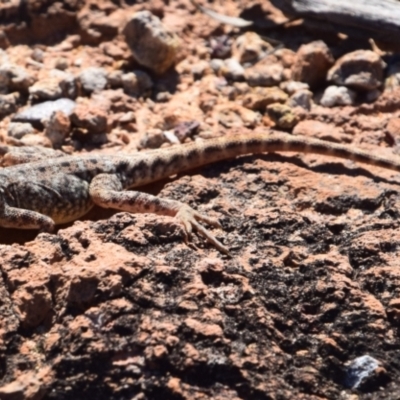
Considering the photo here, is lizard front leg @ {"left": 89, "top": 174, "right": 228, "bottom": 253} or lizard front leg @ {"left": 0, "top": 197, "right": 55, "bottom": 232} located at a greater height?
lizard front leg @ {"left": 89, "top": 174, "right": 228, "bottom": 253}

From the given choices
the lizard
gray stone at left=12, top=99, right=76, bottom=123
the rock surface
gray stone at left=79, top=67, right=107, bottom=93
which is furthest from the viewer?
gray stone at left=79, top=67, right=107, bottom=93

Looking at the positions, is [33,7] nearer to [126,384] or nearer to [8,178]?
[8,178]

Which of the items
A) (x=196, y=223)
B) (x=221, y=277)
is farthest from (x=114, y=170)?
(x=221, y=277)

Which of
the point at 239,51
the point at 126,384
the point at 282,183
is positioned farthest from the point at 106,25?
the point at 126,384

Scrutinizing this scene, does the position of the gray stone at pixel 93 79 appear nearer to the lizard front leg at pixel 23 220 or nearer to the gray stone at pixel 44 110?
the gray stone at pixel 44 110

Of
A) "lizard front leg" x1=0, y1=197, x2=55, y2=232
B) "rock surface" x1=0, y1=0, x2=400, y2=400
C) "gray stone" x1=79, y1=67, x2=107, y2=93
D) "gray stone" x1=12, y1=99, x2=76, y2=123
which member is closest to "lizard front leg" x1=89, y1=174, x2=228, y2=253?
"rock surface" x1=0, y1=0, x2=400, y2=400

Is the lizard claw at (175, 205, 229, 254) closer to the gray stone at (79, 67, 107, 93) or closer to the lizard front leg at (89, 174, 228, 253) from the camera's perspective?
the lizard front leg at (89, 174, 228, 253)

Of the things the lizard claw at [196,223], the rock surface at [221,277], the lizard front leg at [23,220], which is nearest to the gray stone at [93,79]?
the rock surface at [221,277]
